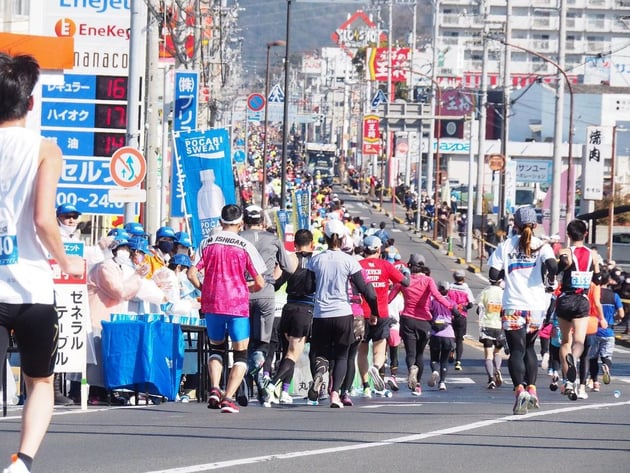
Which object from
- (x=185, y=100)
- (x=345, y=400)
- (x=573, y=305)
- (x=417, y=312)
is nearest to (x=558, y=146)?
(x=185, y=100)

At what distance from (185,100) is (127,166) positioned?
5.85 metres

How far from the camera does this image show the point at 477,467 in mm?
8195

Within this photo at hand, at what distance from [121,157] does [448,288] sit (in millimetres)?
5243

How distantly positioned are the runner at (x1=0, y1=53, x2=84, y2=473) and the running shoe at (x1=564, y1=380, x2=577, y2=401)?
9.46m

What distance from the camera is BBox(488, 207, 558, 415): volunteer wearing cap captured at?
12.5m

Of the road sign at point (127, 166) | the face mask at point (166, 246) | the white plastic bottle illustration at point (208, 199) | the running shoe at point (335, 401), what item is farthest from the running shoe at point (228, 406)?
the white plastic bottle illustration at point (208, 199)

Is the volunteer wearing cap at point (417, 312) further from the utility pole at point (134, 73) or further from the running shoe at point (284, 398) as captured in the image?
the utility pole at point (134, 73)

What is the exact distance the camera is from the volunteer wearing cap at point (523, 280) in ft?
40.9

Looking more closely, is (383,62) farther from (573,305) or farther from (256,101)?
(573,305)

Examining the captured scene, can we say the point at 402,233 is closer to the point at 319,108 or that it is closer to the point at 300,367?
the point at 300,367

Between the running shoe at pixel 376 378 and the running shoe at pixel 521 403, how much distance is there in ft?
13.3

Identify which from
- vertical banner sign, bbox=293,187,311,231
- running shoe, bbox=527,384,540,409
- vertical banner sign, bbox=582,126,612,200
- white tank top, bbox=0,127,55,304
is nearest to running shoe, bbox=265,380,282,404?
running shoe, bbox=527,384,540,409

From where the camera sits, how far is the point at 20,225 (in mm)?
5988

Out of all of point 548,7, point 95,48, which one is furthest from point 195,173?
point 548,7
